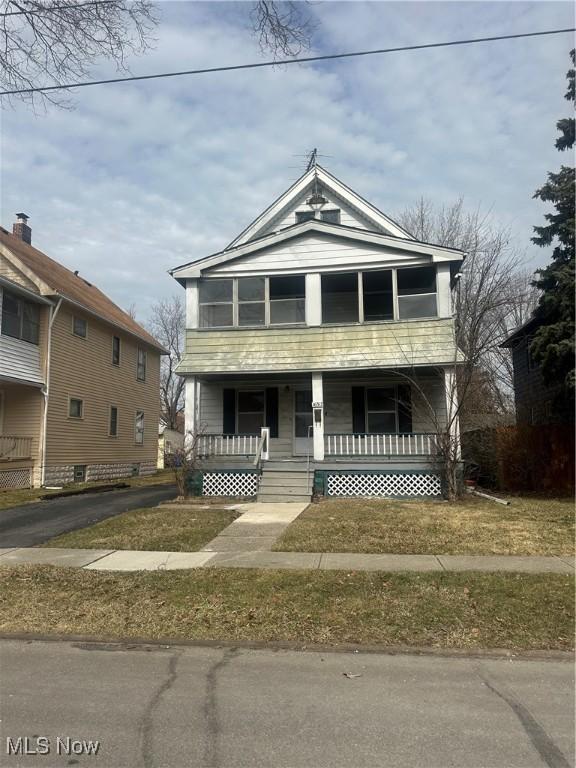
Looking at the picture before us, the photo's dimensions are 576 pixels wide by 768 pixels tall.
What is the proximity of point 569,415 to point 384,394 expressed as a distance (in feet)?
15.9

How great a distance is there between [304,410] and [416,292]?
15.4 feet

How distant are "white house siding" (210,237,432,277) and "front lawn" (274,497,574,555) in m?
6.36

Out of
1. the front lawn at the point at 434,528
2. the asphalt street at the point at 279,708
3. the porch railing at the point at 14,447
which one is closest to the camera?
the asphalt street at the point at 279,708

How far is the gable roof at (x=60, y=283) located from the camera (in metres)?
19.4

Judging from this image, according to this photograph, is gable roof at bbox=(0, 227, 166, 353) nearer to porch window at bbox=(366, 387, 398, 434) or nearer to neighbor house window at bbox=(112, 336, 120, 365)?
neighbor house window at bbox=(112, 336, 120, 365)

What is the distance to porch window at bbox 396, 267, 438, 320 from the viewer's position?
50.9 ft

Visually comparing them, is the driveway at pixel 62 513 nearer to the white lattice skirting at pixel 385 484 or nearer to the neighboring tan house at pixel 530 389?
the white lattice skirting at pixel 385 484

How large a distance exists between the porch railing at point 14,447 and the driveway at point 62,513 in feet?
10.4

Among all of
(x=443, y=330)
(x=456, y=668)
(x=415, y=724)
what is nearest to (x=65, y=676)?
(x=415, y=724)

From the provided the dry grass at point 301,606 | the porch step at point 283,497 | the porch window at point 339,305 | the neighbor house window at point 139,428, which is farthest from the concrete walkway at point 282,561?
the neighbor house window at point 139,428

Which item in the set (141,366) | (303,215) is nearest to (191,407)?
(303,215)

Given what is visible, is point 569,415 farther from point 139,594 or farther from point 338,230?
point 139,594

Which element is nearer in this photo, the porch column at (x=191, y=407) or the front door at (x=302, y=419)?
the porch column at (x=191, y=407)

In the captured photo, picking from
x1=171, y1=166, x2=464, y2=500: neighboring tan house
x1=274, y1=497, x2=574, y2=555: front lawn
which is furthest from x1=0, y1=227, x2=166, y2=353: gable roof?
x1=274, y1=497, x2=574, y2=555: front lawn
